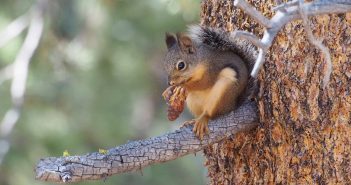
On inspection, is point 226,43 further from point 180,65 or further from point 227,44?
point 180,65

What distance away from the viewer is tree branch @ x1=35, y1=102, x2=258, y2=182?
1.89 meters

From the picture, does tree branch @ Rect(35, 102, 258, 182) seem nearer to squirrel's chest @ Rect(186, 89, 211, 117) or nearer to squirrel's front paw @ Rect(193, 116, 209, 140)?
squirrel's front paw @ Rect(193, 116, 209, 140)

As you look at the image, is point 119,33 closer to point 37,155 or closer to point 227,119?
point 37,155

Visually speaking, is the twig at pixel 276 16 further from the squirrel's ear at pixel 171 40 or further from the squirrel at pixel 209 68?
the squirrel's ear at pixel 171 40

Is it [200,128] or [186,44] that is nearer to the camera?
[200,128]

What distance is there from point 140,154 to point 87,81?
3506 mm

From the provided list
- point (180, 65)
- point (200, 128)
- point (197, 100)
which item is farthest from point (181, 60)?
point (200, 128)

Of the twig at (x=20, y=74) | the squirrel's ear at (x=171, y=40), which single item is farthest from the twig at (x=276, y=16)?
the twig at (x=20, y=74)

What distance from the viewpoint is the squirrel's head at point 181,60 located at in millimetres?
2412

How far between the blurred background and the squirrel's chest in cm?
194

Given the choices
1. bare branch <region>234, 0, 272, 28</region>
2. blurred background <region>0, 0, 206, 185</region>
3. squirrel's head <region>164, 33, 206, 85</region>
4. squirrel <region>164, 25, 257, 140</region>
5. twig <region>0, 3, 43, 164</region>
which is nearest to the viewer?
bare branch <region>234, 0, 272, 28</region>

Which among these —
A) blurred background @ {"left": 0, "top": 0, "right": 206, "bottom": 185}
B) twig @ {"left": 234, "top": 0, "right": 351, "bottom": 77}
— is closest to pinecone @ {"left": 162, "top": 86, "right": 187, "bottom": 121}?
twig @ {"left": 234, "top": 0, "right": 351, "bottom": 77}

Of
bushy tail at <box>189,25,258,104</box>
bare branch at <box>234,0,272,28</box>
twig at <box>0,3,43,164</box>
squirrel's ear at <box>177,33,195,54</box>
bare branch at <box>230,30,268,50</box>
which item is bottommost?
bare branch at <box>230,30,268,50</box>

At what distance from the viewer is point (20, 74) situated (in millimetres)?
3971
